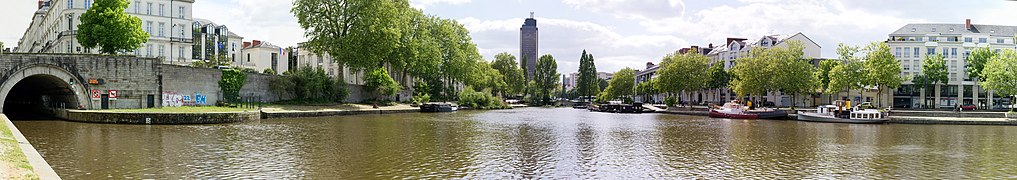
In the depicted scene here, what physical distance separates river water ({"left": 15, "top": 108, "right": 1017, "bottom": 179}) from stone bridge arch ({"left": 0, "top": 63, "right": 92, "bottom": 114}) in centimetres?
760

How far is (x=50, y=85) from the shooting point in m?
45.0

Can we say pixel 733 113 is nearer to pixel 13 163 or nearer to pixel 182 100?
pixel 182 100

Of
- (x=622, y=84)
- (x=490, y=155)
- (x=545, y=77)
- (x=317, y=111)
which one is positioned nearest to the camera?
(x=490, y=155)

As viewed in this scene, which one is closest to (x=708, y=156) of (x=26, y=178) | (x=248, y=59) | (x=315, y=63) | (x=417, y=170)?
(x=417, y=170)

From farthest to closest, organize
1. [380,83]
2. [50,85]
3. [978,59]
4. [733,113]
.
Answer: [978,59]
[380,83]
[733,113]
[50,85]

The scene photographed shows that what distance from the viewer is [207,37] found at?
85250 millimetres

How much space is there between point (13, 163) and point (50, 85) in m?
36.9

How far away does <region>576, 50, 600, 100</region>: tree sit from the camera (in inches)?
4592

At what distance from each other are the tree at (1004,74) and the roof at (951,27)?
25.5 m

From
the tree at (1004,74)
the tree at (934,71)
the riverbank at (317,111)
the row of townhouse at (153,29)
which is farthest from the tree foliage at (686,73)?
the row of townhouse at (153,29)

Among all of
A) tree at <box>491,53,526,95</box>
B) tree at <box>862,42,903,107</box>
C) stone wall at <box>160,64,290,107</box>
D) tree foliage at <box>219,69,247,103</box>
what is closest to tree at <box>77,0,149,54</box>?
stone wall at <box>160,64,290,107</box>

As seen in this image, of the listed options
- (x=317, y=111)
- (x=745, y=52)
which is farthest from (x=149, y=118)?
(x=745, y=52)

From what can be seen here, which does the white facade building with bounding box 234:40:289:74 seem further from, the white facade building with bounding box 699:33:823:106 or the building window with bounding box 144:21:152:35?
the white facade building with bounding box 699:33:823:106

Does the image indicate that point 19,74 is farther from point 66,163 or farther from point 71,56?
point 66,163
